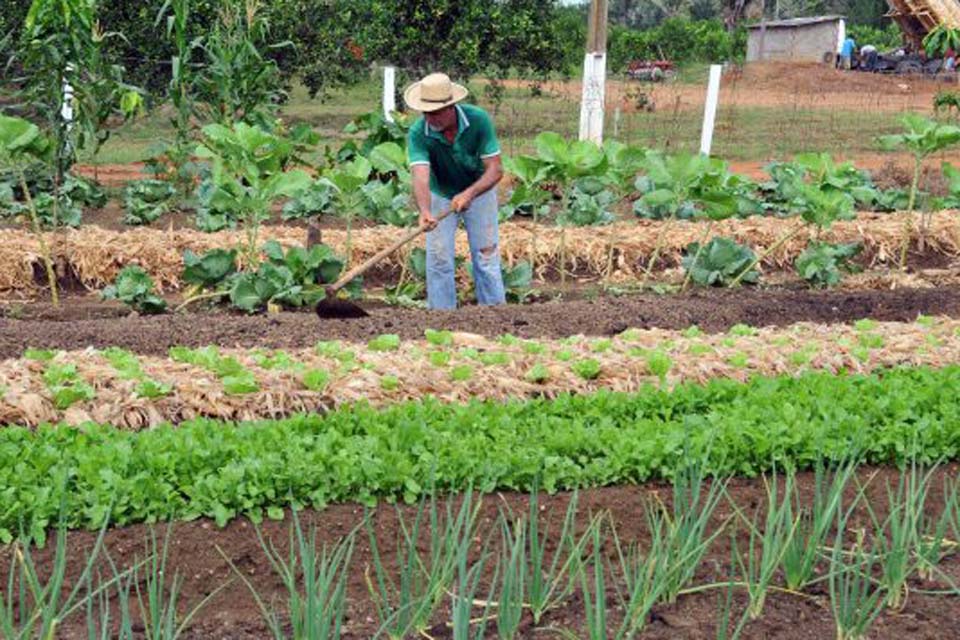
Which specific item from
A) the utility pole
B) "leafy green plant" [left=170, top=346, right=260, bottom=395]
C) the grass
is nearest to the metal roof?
the grass

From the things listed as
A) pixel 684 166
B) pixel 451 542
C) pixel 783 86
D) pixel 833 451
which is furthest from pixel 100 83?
pixel 783 86

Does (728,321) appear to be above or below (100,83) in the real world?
below

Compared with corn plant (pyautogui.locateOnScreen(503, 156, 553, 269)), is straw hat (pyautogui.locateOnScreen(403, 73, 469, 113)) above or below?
above

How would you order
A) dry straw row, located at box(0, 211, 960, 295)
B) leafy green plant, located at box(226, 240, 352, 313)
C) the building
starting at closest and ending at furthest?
leafy green plant, located at box(226, 240, 352, 313)
dry straw row, located at box(0, 211, 960, 295)
the building

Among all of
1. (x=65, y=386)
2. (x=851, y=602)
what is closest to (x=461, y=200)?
(x=65, y=386)

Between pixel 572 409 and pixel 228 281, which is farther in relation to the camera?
pixel 228 281

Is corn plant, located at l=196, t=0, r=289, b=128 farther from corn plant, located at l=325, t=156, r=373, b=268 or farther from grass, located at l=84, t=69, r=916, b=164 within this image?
grass, located at l=84, t=69, r=916, b=164

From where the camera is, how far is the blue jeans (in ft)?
26.1

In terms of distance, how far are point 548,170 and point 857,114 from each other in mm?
15463

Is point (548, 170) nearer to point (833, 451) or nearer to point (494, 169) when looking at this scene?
point (494, 169)

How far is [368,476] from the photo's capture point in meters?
4.61

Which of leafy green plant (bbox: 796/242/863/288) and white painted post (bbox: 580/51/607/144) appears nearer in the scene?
leafy green plant (bbox: 796/242/863/288)

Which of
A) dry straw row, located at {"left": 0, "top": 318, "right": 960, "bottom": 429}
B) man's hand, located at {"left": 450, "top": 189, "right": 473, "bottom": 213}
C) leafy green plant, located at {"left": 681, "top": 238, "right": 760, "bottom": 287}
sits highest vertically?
man's hand, located at {"left": 450, "top": 189, "right": 473, "bottom": 213}

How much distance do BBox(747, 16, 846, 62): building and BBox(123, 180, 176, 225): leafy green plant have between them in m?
24.6
